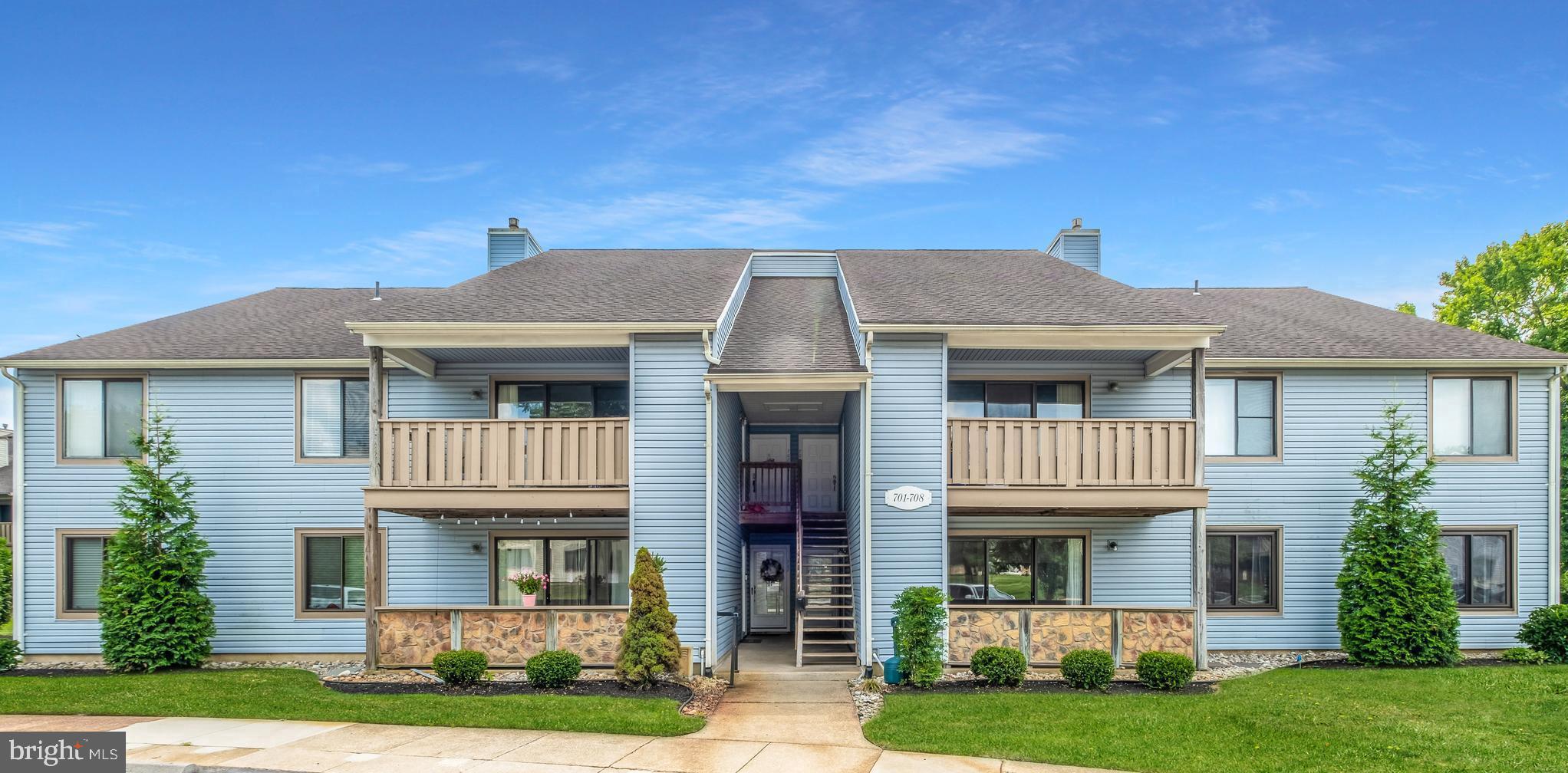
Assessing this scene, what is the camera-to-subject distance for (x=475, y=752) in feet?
28.7

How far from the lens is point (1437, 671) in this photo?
504 inches

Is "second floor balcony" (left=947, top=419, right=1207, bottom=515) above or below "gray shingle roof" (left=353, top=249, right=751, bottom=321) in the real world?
below

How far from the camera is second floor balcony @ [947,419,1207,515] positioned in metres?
13.2

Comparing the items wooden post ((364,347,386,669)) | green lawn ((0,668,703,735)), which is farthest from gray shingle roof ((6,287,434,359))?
green lawn ((0,668,703,735))

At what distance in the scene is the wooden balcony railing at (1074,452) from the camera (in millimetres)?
13289

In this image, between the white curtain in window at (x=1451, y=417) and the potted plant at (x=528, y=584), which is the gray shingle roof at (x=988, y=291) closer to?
the white curtain in window at (x=1451, y=417)

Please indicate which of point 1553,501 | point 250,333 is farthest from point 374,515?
point 1553,501

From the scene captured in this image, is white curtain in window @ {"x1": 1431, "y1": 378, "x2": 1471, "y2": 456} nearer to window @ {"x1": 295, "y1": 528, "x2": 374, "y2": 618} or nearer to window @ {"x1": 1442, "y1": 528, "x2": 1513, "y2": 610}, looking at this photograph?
window @ {"x1": 1442, "y1": 528, "x2": 1513, "y2": 610}

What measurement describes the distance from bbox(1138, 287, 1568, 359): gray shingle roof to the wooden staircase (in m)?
6.98

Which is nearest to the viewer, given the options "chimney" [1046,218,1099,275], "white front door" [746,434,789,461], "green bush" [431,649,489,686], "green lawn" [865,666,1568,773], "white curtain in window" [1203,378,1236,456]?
"green lawn" [865,666,1568,773]

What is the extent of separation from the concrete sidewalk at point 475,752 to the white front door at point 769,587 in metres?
7.61

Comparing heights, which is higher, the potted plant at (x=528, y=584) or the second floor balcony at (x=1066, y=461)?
the second floor balcony at (x=1066, y=461)

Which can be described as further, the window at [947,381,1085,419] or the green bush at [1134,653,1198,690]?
the window at [947,381,1085,419]

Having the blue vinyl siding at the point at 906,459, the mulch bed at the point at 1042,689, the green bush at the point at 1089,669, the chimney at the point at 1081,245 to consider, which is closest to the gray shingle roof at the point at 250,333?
the blue vinyl siding at the point at 906,459
